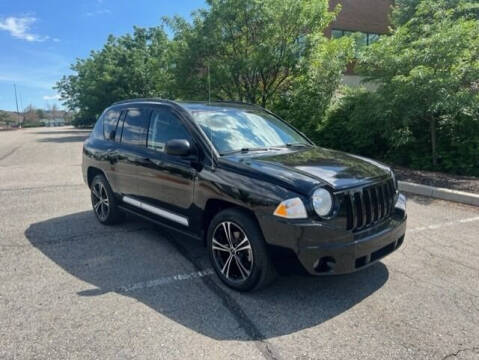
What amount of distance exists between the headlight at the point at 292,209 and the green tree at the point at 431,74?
617cm

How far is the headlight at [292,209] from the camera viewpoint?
292 cm

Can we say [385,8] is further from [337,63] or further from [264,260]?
[264,260]

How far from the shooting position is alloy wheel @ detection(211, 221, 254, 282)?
10.7ft

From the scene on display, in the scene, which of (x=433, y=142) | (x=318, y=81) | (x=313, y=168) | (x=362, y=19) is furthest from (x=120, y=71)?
(x=313, y=168)

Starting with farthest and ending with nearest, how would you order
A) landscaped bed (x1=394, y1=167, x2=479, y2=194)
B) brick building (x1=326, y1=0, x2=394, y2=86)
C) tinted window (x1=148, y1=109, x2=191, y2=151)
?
brick building (x1=326, y1=0, x2=394, y2=86), landscaped bed (x1=394, y1=167, x2=479, y2=194), tinted window (x1=148, y1=109, x2=191, y2=151)

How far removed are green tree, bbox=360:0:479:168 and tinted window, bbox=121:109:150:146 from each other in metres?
5.87

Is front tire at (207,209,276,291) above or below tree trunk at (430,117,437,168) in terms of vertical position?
below

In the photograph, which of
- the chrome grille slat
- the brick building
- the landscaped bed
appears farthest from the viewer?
the brick building

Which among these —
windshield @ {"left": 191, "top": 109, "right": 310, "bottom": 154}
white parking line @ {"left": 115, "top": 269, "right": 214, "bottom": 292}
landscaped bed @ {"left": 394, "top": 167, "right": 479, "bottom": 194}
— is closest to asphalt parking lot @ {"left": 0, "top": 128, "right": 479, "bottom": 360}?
white parking line @ {"left": 115, "top": 269, "right": 214, "bottom": 292}

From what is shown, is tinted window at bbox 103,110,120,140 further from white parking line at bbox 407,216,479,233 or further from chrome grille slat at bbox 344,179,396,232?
white parking line at bbox 407,216,479,233

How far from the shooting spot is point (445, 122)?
8875mm

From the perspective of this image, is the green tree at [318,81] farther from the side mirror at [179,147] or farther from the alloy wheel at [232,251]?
the alloy wheel at [232,251]

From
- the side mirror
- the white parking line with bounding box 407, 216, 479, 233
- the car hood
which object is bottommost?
the white parking line with bounding box 407, 216, 479, 233

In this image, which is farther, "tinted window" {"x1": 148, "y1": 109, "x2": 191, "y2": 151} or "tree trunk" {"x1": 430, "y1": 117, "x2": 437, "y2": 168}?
"tree trunk" {"x1": 430, "y1": 117, "x2": 437, "y2": 168}
